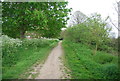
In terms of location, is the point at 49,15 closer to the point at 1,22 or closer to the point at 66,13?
the point at 66,13

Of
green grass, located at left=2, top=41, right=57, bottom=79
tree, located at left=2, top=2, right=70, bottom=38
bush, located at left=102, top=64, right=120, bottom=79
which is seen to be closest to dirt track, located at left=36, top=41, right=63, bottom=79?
green grass, located at left=2, top=41, right=57, bottom=79

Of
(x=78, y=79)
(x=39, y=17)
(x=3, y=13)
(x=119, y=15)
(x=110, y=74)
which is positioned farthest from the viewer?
(x=3, y=13)

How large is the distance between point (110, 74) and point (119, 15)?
4095 millimetres

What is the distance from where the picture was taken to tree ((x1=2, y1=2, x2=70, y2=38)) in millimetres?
12927

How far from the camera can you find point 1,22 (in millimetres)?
13719

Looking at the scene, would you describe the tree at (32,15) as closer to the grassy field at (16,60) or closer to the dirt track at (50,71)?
the grassy field at (16,60)

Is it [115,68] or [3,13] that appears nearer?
[115,68]

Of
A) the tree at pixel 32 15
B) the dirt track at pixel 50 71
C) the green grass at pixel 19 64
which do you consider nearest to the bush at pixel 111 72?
the dirt track at pixel 50 71

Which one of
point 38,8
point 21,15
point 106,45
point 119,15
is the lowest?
point 106,45

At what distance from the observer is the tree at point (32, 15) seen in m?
12.9

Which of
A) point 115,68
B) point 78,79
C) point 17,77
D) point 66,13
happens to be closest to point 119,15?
point 115,68

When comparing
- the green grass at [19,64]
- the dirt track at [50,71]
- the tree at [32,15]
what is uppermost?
the tree at [32,15]

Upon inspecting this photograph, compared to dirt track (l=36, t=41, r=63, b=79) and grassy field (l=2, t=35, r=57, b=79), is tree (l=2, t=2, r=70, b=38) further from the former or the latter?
dirt track (l=36, t=41, r=63, b=79)

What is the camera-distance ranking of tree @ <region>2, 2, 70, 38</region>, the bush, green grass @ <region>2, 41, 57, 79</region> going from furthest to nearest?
1. tree @ <region>2, 2, 70, 38</region>
2. green grass @ <region>2, 41, 57, 79</region>
3. the bush
